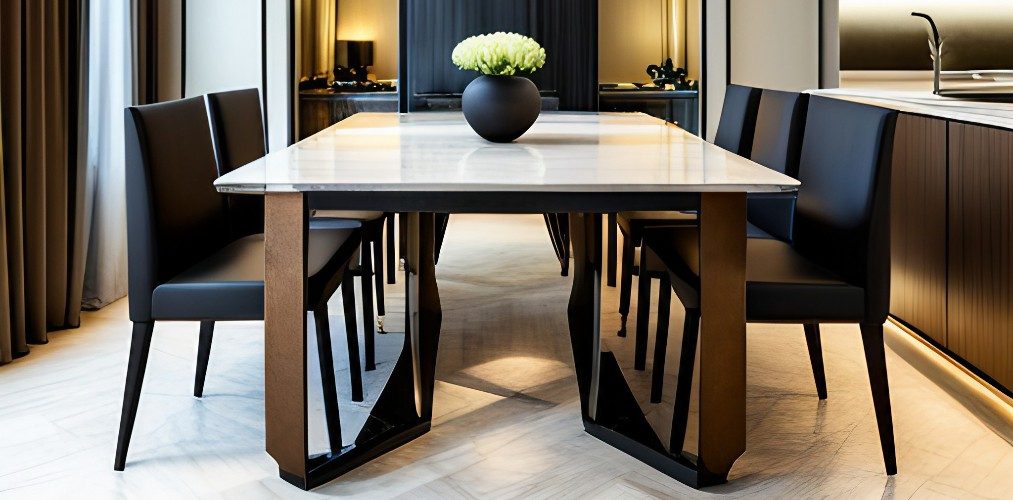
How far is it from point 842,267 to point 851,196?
0.57 feet

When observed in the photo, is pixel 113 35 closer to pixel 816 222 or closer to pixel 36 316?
pixel 36 316

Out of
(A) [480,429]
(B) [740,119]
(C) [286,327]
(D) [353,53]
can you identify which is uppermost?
(D) [353,53]

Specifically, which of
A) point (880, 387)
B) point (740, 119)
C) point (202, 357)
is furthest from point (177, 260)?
point (740, 119)

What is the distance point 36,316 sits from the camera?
3619 millimetres

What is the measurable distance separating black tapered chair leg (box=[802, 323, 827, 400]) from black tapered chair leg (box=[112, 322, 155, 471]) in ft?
5.83

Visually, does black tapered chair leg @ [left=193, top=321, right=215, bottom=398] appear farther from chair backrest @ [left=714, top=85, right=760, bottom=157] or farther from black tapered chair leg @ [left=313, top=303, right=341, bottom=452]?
chair backrest @ [left=714, top=85, right=760, bottom=157]

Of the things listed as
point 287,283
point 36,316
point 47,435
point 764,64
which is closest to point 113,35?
point 36,316

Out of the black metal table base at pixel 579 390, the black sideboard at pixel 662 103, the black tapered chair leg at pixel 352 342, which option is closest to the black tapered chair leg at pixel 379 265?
the black metal table base at pixel 579 390

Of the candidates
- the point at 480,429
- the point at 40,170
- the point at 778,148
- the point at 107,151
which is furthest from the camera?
the point at 107,151

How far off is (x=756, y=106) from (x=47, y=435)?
2.36 metres

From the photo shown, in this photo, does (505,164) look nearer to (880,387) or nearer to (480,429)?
(480,429)

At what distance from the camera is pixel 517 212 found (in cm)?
218

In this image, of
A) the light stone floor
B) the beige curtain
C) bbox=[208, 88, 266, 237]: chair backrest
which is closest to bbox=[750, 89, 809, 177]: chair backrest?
the light stone floor

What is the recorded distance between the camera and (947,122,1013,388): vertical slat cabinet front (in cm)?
280
